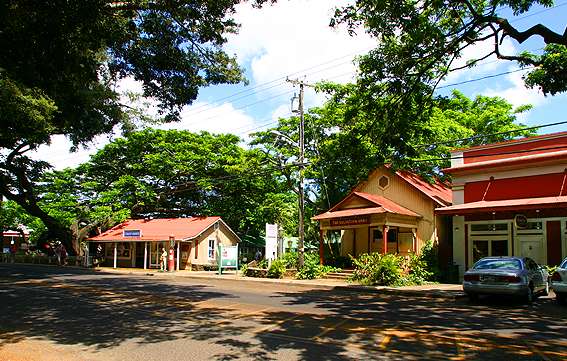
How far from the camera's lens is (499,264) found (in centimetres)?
1582

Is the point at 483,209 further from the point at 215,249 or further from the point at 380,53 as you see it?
the point at 215,249

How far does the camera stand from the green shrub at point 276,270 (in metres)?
28.0

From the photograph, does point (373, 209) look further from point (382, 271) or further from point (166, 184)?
point (166, 184)

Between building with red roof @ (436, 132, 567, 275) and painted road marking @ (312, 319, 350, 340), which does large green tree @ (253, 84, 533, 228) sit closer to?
building with red roof @ (436, 132, 567, 275)

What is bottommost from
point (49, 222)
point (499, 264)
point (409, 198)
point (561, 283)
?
point (561, 283)

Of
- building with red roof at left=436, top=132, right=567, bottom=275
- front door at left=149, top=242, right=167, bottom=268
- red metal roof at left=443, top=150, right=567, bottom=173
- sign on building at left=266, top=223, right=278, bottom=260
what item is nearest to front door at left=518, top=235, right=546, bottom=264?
building with red roof at left=436, top=132, right=567, bottom=275

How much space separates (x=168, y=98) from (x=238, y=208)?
108 ft

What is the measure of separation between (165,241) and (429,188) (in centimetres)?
2066

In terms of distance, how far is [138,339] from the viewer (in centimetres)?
903

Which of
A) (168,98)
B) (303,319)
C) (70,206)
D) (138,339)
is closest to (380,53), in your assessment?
(168,98)

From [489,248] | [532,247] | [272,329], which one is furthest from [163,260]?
[272,329]

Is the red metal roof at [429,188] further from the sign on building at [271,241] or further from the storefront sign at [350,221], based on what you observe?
the sign on building at [271,241]

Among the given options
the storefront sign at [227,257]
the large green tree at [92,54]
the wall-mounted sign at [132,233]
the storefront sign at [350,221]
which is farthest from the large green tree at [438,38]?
the wall-mounted sign at [132,233]

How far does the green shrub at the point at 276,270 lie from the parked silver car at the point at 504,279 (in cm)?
1373
